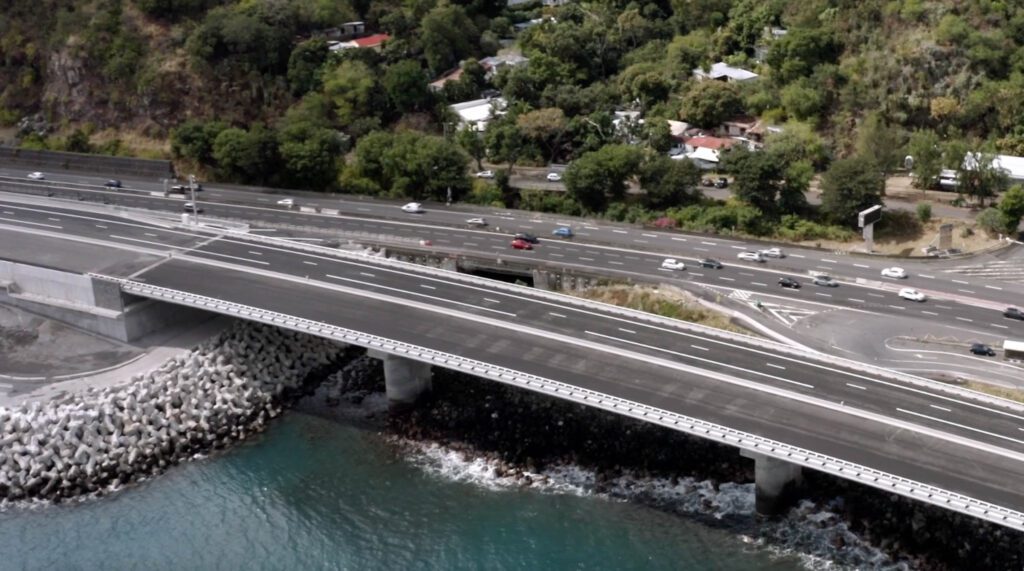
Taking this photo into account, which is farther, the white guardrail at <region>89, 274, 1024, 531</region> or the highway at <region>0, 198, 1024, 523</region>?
the highway at <region>0, 198, 1024, 523</region>

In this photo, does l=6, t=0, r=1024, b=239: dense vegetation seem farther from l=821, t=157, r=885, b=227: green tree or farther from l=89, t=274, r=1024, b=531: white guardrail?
l=89, t=274, r=1024, b=531: white guardrail

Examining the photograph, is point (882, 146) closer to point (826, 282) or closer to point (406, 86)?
point (826, 282)

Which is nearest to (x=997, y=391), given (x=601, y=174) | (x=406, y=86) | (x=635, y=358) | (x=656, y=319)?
(x=656, y=319)

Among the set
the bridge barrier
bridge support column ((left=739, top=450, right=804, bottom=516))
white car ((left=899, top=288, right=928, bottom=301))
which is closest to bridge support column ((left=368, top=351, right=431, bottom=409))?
bridge support column ((left=739, top=450, right=804, bottom=516))

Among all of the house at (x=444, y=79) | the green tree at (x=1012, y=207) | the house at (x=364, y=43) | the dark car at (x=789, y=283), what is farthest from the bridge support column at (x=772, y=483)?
the house at (x=364, y=43)

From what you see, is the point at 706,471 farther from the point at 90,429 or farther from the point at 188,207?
the point at 188,207

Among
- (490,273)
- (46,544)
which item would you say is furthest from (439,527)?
(490,273)
